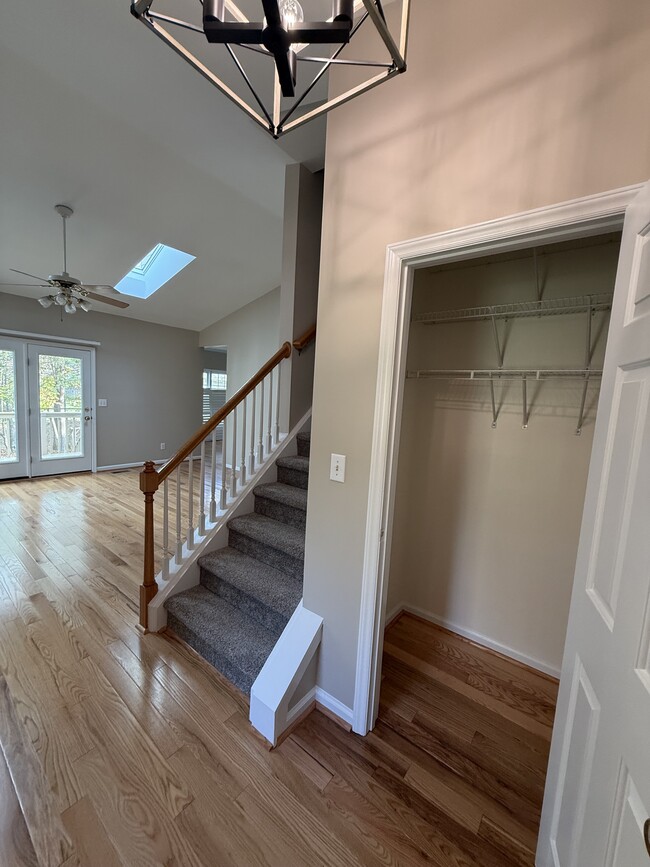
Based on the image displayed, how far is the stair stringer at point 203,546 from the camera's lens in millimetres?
2104

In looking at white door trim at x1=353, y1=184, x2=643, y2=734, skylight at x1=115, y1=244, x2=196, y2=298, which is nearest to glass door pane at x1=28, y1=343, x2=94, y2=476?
skylight at x1=115, y1=244, x2=196, y2=298

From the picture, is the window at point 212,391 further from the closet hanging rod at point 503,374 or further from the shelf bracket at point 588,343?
the shelf bracket at point 588,343

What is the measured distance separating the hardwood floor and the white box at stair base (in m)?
0.09

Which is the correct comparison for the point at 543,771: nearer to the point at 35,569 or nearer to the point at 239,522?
the point at 239,522

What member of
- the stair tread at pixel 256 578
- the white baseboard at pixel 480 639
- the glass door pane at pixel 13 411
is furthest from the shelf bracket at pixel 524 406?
the glass door pane at pixel 13 411

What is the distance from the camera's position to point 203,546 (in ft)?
7.50

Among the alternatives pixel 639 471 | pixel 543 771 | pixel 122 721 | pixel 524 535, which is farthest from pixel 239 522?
pixel 639 471

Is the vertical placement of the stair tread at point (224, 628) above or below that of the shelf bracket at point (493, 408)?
below

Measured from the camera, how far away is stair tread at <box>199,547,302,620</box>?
6.04 feet

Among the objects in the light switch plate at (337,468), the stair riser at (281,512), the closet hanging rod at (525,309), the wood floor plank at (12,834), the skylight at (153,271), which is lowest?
the wood floor plank at (12,834)

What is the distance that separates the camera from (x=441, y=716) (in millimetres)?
1635

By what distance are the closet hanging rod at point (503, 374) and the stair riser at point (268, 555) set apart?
1396mm

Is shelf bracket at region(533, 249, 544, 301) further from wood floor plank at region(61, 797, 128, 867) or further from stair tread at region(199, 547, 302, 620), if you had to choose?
wood floor plank at region(61, 797, 128, 867)

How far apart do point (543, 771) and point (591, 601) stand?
3.68 feet
